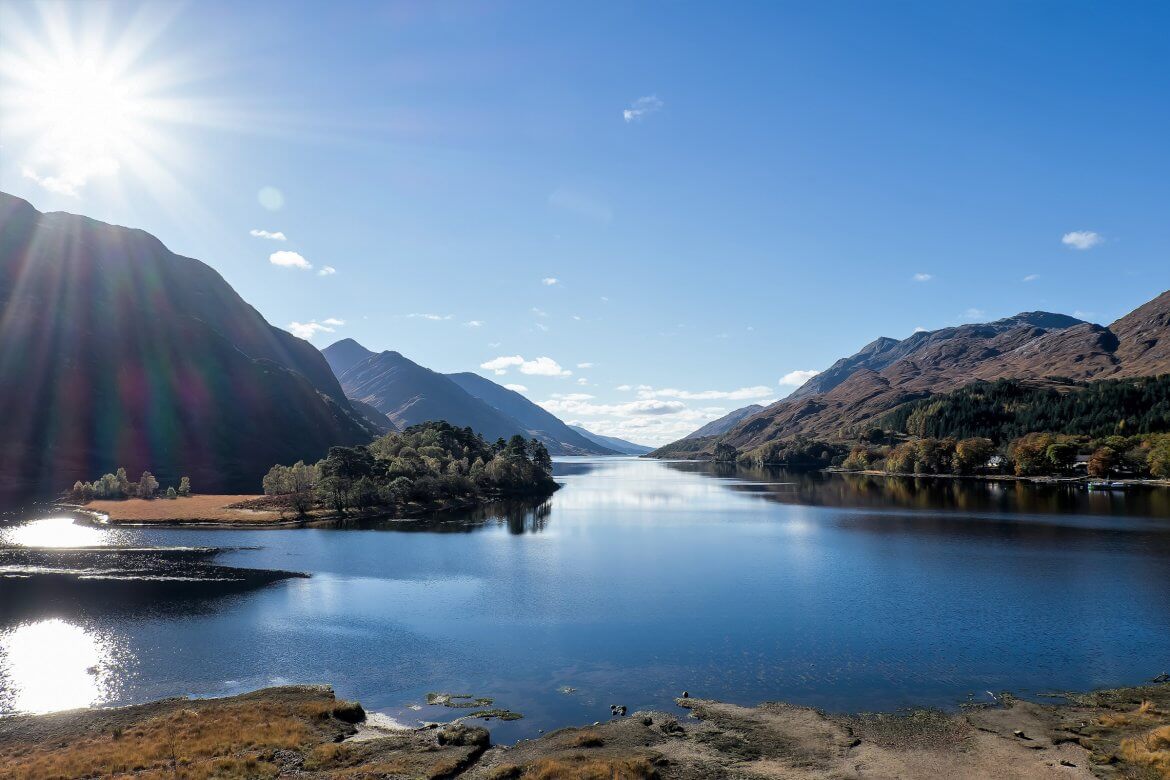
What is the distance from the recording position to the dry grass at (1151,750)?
3008 centimetres

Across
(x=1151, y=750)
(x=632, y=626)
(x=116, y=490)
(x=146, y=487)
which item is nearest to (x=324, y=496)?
(x=146, y=487)

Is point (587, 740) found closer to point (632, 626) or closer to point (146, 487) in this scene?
point (632, 626)

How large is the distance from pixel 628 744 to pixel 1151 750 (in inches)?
1013

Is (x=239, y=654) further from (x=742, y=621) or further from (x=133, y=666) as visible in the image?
(x=742, y=621)

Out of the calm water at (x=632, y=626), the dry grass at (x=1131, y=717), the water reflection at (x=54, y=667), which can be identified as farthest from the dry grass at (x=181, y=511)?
the dry grass at (x=1131, y=717)

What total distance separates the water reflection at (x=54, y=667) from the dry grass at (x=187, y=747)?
8.88 meters

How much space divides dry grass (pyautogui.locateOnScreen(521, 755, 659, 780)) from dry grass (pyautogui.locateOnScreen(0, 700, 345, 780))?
41.2 feet

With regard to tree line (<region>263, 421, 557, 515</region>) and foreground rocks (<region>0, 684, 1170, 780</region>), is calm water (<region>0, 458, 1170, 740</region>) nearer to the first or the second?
foreground rocks (<region>0, 684, 1170, 780</region>)

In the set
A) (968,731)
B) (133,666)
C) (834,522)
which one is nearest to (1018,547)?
(834,522)

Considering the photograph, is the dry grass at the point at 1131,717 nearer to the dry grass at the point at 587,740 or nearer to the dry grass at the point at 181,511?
the dry grass at the point at 587,740

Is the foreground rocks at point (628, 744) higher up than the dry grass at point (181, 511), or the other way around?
the dry grass at point (181, 511)

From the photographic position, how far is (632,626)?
58.2 m

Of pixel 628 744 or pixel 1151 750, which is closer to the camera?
pixel 1151 750

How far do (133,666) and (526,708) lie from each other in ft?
Result: 99.9
